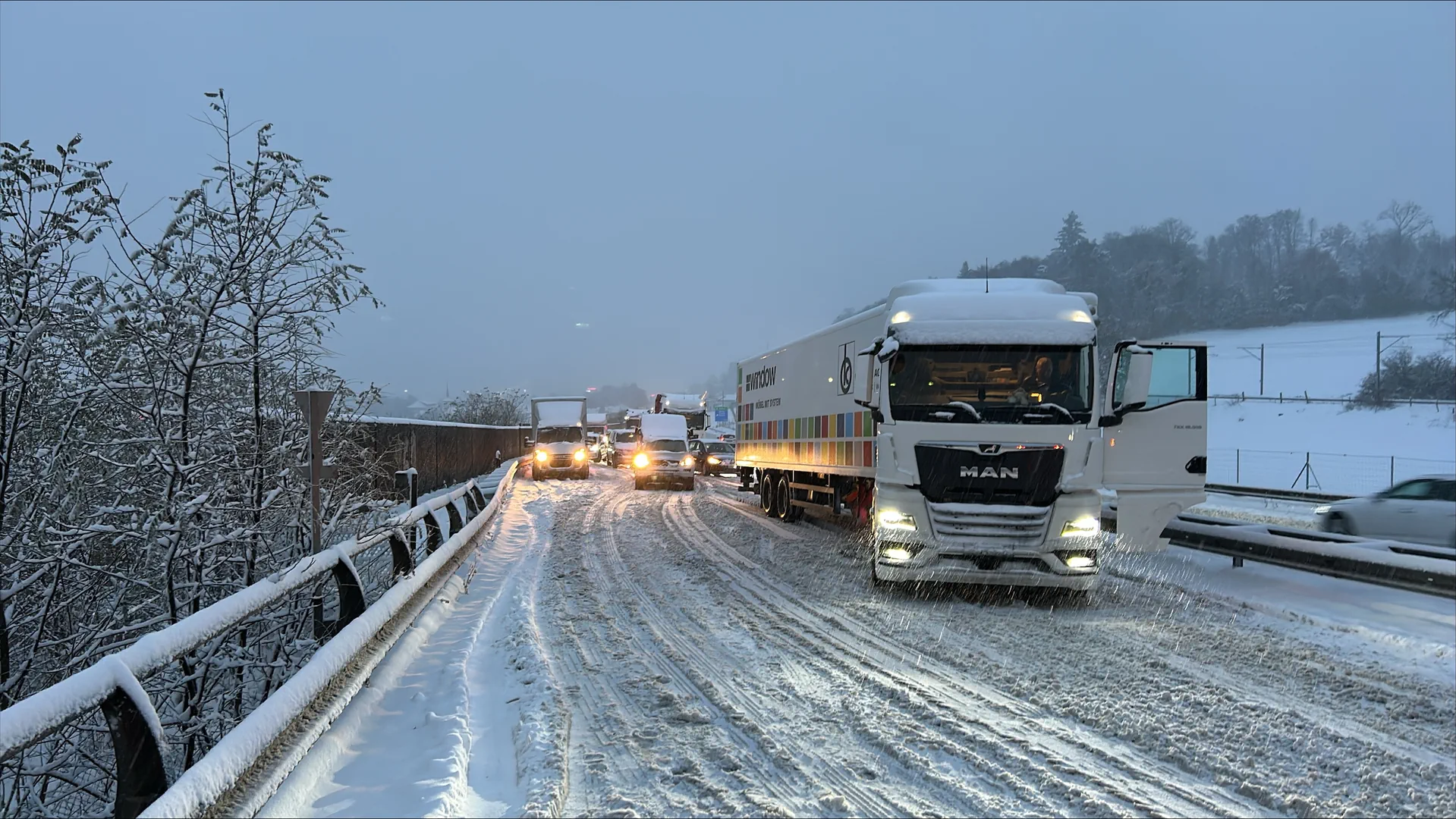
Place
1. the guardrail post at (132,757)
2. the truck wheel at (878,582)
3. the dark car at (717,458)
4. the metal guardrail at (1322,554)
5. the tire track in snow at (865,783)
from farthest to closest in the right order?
the dark car at (717,458)
the truck wheel at (878,582)
the metal guardrail at (1322,554)
the tire track in snow at (865,783)
the guardrail post at (132,757)

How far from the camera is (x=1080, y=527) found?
359 inches

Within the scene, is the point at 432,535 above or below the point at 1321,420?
below

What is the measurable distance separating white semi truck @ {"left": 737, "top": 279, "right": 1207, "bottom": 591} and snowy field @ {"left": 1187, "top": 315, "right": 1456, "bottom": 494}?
22.9 m

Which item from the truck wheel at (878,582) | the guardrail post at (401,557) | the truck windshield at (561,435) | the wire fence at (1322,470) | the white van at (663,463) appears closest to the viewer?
the guardrail post at (401,557)

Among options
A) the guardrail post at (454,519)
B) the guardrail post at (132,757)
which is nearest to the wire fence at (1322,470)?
the guardrail post at (454,519)

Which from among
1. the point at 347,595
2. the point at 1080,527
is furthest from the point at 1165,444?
the point at 347,595

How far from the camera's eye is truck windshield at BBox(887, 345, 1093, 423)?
9383 millimetres

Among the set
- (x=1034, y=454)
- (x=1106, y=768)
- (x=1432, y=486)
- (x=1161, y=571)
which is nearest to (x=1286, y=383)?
(x=1432, y=486)

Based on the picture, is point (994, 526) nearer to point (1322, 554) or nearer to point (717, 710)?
point (1322, 554)

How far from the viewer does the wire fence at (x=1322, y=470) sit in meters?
30.2

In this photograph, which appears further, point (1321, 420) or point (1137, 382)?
point (1321, 420)

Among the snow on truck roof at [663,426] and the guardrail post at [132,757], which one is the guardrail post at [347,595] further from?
the snow on truck roof at [663,426]

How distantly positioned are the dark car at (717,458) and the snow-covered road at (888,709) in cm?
2971

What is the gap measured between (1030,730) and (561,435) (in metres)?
32.3
